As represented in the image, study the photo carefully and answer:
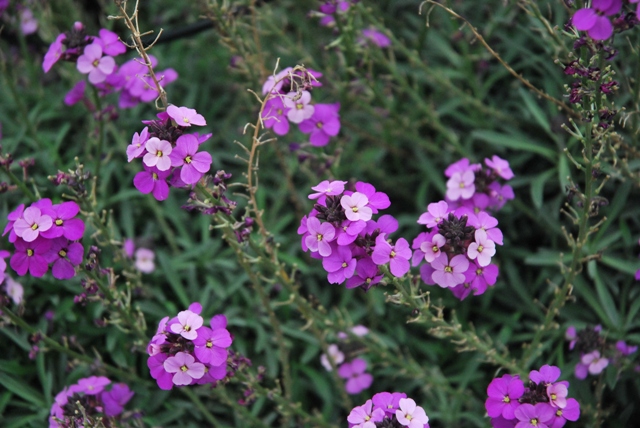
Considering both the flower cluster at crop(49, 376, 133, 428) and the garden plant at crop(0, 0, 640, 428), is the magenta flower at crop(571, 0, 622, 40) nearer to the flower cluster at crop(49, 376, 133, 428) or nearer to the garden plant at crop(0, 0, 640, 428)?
the garden plant at crop(0, 0, 640, 428)

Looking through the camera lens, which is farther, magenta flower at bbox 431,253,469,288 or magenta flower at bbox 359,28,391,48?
magenta flower at bbox 359,28,391,48

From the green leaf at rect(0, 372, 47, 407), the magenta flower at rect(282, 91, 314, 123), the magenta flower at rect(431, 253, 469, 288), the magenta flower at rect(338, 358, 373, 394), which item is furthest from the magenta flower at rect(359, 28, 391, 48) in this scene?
the green leaf at rect(0, 372, 47, 407)

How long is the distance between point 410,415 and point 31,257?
65.0 inches

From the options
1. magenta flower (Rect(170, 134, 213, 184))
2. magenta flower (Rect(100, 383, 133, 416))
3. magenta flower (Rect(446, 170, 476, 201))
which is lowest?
magenta flower (Rect(100, 383, 133, 416))

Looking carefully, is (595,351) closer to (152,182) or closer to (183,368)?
(183,368)

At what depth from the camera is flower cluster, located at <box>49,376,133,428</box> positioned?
8.89ft

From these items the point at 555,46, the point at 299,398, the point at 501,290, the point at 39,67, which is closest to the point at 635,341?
the point at 501,290

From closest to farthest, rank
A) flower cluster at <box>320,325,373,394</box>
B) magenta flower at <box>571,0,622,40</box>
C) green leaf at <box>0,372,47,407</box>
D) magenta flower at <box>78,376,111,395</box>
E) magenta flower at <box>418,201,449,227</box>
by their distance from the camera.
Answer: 1. magenta flower at <box>571,0,622,40</box>
2. magenta flower at <box>418,201,449,227</box>
3. magenta flower at <box>78,376,111,395</box>
4. green leaf at <box>0,372,47,407</box>
5. flower cluster at <box>320,325,373,394</box>

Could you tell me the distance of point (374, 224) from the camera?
235 centimetres

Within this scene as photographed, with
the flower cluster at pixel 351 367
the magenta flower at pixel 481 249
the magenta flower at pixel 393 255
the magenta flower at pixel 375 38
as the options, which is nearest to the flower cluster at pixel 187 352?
the magenta flower at pixel 393 255

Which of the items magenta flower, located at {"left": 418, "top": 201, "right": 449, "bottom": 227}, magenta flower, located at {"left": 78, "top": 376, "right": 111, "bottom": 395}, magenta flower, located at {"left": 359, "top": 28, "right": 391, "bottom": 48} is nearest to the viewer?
magenta flower, located at {"left": 418, "top": 201, "right": 449, "bottom": 227}

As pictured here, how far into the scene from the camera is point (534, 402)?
238cm

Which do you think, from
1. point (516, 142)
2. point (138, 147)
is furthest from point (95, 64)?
point (516, 142)

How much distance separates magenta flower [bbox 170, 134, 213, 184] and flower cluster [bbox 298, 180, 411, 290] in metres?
0.43
